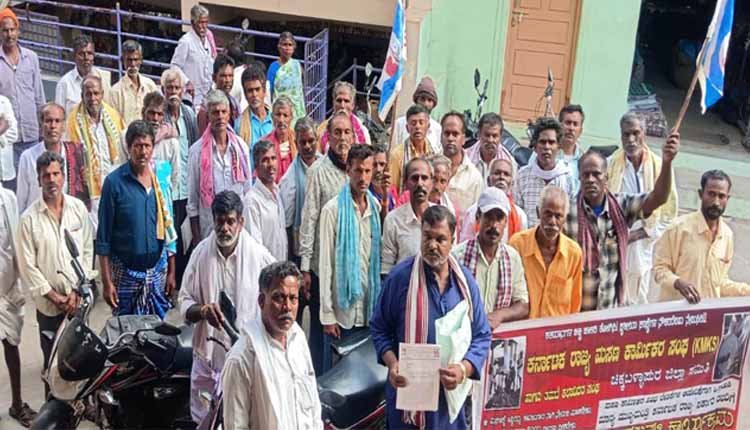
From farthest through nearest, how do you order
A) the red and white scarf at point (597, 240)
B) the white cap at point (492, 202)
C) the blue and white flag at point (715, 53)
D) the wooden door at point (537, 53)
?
the wooden door at point (537, 53)
the blue and white flag at point (715, 53)
the red and white scarf at point (597, 240)
the white cap at point (492, 202)

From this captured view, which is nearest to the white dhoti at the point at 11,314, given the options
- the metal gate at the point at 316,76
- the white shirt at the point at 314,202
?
the white shirt at the point at 314,202

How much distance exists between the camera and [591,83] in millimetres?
10188

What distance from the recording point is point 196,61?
8578mm

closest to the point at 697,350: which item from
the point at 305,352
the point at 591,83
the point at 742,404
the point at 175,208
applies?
the point at 742,404

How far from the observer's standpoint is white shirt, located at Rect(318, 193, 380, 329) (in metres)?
4.96

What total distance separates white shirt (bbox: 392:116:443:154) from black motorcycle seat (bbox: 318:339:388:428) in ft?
7.40

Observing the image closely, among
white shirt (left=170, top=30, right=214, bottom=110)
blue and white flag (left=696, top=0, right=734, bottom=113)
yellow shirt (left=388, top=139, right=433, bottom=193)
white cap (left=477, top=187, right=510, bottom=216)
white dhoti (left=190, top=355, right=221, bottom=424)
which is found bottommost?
white dhoti (left=190, top=355, right=221, bottom=424)

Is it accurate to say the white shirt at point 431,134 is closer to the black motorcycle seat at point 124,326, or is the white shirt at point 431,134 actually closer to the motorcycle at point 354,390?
the motorcycle at point 354,390

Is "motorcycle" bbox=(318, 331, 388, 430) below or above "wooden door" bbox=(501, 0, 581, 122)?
below

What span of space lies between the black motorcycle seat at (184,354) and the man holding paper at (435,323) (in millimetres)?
1177

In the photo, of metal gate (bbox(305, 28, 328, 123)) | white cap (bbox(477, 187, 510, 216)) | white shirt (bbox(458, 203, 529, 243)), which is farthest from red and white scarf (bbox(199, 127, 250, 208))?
metal gate (bbox(305, 28, 328, 123))

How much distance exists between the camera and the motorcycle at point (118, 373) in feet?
13.4

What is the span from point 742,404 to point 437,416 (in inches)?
110

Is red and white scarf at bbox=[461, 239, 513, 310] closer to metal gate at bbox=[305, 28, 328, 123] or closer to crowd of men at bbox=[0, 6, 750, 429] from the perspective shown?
crowd of men at bbox=[0, 6, 750, 429]
